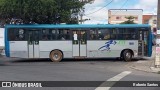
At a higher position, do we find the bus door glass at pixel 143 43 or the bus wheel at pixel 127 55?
the bus door glass at pixel 143 43

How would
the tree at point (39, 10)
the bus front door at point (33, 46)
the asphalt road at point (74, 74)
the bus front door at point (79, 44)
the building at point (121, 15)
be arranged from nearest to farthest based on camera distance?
the asphalt road at point (74, 74) → the bus front door at point (33, 46) → the bus front door at point (79, 44) → the tree at point (39, 10) → the building at point (121, 15)

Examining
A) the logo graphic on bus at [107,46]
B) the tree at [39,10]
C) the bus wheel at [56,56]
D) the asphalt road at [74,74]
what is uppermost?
the tree at [39,10]

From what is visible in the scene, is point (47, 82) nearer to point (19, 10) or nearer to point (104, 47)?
point (104, 47)

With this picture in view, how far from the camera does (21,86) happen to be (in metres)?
12.3

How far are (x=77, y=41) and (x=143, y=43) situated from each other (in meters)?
4.72

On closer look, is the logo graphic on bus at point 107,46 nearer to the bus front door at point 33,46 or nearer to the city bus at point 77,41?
the city bus at point 77,41

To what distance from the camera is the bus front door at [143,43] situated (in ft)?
86.7

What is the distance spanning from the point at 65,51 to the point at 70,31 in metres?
1.48

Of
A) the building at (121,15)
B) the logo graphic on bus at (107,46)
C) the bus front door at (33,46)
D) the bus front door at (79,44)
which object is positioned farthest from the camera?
the building at (121,15)

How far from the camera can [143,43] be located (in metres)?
26.4

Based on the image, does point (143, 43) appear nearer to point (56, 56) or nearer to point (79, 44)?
point (79, 44)

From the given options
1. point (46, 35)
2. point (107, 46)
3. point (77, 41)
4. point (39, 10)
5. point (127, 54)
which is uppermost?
point (39, 10)

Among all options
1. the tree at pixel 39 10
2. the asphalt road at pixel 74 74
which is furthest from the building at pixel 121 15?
the asphalt road at pixel 74 74

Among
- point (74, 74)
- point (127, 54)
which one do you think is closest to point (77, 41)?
point (127, 54)
